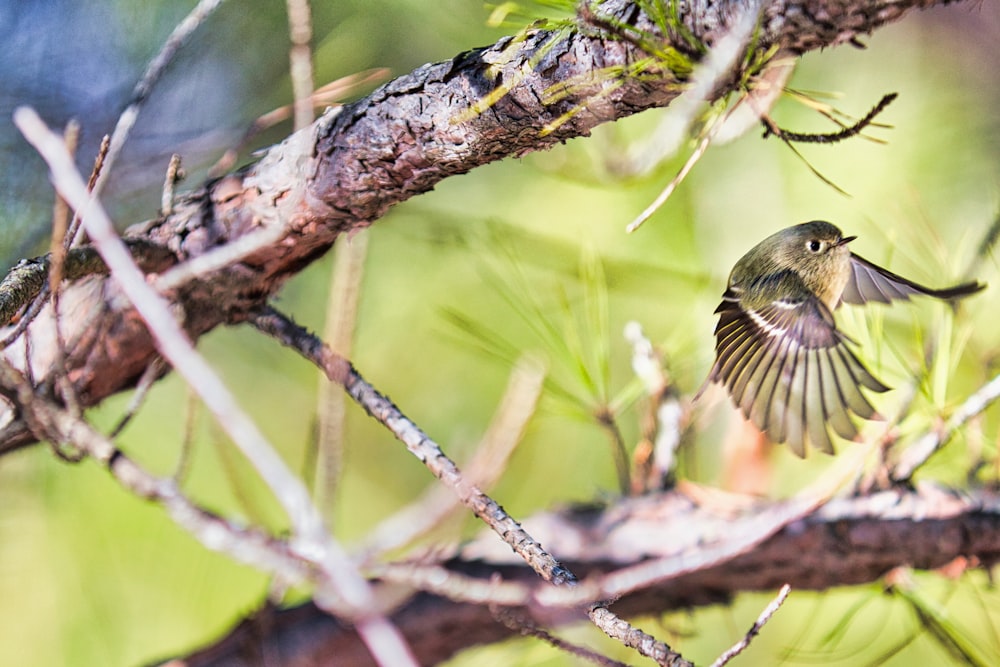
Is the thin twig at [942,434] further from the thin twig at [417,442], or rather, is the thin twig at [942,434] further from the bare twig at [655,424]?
the thin twig at [417,442]

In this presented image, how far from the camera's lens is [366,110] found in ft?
1.69

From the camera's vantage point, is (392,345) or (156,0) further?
(392,345)

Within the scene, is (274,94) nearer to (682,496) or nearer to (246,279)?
(246,279)

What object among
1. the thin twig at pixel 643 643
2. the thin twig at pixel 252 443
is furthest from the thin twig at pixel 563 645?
the thin twig at pixel 252 443

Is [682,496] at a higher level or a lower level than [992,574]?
higher

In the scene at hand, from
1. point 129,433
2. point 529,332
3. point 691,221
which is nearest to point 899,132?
point 691,221

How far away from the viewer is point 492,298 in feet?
4.75

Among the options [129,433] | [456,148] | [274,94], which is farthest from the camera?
[129,433]

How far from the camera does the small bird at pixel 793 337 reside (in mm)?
545

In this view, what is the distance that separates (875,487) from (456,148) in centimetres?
56

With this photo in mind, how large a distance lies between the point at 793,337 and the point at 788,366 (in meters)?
0.02

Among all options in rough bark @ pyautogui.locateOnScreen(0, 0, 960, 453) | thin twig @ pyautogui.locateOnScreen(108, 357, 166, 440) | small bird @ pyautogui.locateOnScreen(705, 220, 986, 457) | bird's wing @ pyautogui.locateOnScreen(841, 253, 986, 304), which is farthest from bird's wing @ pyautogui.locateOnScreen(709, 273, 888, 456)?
thin twig @ pyautogui.locateOnScreen(108, 357, 166, 440)

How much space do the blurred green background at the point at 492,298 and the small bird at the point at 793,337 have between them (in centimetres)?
27

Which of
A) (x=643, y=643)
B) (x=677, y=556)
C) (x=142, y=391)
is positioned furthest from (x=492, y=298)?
(x=643, y=643)
